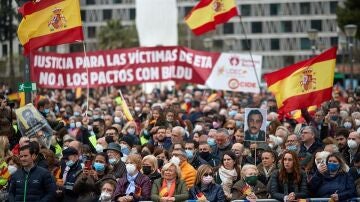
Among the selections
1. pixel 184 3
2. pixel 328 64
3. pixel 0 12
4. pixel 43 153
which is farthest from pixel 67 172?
pixel 184 3

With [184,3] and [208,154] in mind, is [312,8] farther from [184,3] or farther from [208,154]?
[208,154]

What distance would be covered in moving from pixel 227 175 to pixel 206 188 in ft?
2.58

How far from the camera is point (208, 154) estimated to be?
16.3m

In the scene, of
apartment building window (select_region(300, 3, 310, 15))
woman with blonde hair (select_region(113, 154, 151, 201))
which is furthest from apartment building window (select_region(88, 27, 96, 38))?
woman with blonde hair (select_region(113, 154, 151, 201))

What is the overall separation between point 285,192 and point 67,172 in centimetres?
286

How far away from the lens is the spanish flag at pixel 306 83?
18.9 meters

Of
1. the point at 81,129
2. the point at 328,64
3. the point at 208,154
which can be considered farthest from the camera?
the point at 81,129

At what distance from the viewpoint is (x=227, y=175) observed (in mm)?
14414

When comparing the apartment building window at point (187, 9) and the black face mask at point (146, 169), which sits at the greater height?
the apartment building window at point (187, 9)

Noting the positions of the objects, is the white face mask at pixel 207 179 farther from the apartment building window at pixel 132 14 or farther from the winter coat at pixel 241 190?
the apartment building window at pixel 132 14

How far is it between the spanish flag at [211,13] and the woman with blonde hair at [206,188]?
1395cm

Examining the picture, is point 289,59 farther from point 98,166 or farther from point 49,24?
point 98,166

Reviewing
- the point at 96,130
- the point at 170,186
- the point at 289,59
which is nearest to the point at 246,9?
the point at 289,59

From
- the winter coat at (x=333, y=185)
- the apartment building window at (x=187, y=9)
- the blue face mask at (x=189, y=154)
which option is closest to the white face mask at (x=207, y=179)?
the winter coat at (x=333, y=185)
